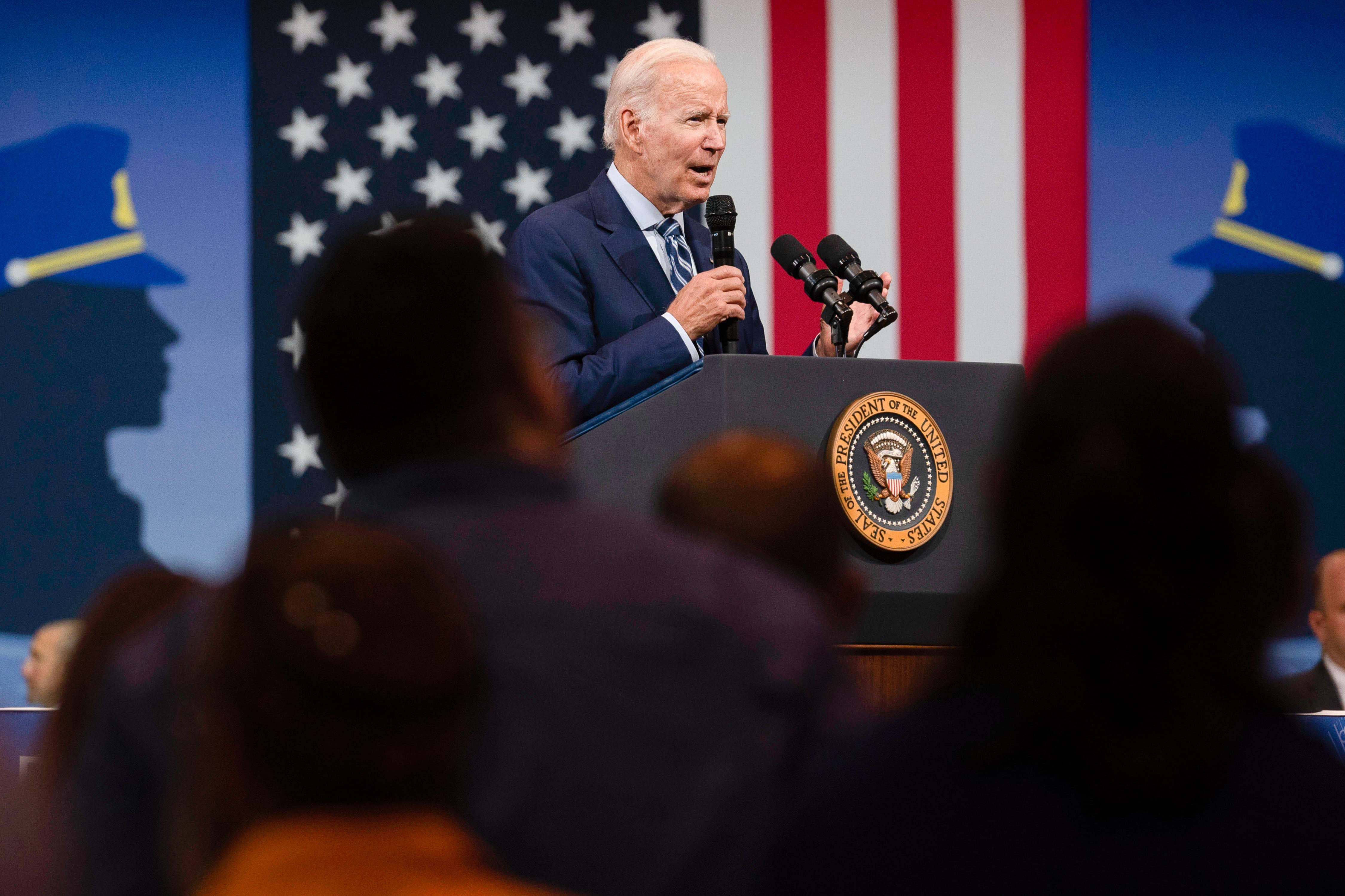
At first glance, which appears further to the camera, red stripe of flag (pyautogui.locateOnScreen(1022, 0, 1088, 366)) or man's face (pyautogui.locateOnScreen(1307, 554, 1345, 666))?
red stripe of flag (pyautogui.locateOnScreen(1022, 0, 1088, 366))

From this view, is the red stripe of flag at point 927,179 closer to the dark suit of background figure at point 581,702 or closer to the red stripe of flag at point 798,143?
the red stripe of flag at point 798,143

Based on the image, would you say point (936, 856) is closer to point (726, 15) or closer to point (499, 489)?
point (499, 489)

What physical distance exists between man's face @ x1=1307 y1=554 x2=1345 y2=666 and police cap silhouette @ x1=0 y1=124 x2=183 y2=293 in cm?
335

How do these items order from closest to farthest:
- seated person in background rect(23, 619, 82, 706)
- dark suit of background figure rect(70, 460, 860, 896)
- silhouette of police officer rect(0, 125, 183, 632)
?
dark suit of background figure rect(70, 460, 860, 896), seated person in background rect(23, 619, 82, 706), silhouette of police officer rect(0, 125, 183, 632)

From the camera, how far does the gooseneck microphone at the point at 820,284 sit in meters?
2.75

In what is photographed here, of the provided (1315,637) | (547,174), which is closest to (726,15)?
(547,174)

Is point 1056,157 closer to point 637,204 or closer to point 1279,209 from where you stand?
point 1279,209

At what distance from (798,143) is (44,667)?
2933mm

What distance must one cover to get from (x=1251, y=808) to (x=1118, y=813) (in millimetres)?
76

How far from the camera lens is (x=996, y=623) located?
92 centimetres

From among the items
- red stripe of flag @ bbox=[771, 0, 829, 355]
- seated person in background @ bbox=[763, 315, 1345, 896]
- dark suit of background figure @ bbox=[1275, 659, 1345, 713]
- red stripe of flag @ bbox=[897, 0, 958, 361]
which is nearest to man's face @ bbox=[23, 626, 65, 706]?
seated person in background @ bbox=[763, 315, 1345, 896]

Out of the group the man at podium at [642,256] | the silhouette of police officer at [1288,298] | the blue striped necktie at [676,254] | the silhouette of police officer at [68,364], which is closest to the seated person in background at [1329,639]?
the silhouette of police officer at [1288,298]

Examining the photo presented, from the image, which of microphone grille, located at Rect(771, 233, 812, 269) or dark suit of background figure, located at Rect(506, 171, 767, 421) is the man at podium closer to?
dark suit of background figure, located at Rect(506, 171, 767, 421)

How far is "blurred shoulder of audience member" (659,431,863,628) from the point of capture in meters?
1.35
